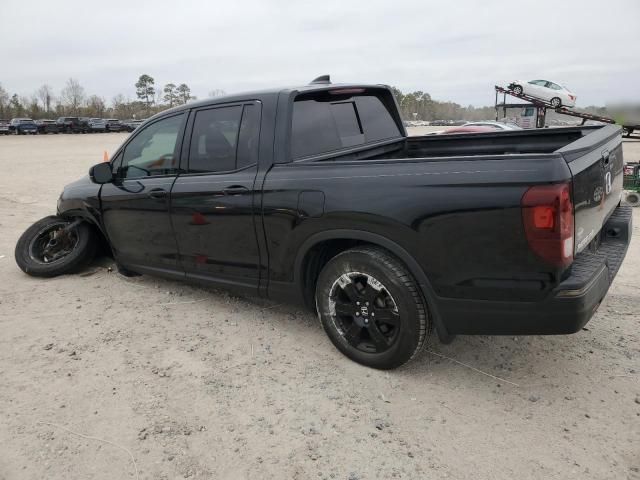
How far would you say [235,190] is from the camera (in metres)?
3.59

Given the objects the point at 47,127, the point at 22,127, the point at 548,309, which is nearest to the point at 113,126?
the point at 47,127

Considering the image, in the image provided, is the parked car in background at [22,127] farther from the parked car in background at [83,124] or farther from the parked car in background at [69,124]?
the parked car in background at [83,124]

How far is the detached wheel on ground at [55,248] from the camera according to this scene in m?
5.16

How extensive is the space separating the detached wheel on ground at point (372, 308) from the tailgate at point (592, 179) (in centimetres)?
94

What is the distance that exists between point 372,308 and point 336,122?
154 centimetres

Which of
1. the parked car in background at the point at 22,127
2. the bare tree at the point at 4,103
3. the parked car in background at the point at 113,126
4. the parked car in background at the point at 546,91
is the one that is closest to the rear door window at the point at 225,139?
the parked car in background at the point at 546,91

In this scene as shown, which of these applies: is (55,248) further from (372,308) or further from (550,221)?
Result: (550,221)

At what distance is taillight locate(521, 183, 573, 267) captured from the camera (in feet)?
7.71

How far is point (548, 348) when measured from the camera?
11.3 ft

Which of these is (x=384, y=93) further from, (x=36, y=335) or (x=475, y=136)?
(x=36, y=335)

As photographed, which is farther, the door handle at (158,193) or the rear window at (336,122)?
the door handle at (158,193)

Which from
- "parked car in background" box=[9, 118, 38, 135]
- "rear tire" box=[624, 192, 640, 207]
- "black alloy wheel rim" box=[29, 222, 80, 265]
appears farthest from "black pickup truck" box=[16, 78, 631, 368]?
"parked car in background" box=[9, 118, 38, 135]

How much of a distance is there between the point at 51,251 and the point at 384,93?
13.0ft

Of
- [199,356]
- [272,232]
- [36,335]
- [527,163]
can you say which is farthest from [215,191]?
[527,163]
